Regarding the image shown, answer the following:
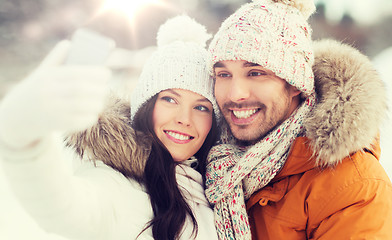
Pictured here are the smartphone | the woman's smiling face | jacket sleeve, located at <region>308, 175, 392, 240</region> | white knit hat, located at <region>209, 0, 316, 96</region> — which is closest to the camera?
the smartphone

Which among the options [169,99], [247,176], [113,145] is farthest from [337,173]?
[113,145]

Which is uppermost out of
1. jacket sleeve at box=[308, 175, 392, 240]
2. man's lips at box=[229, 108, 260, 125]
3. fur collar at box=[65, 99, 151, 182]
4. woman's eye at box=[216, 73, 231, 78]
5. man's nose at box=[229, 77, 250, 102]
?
woman's eye at box=[216, 73, 231, 78]

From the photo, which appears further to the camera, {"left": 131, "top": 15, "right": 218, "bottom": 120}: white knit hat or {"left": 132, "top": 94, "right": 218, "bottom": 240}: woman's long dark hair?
{"left": 131, "top": 15, "right": 218, "bottom": 120}: white knit hat

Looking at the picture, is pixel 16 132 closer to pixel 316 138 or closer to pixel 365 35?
pixel 316 138

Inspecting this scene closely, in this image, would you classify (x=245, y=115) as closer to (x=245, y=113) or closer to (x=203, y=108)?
(x=245, y=113)

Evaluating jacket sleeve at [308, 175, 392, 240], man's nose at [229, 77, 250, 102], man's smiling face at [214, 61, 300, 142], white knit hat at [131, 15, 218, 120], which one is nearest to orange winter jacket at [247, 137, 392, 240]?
jacket sleeve at [308, 175, 392, 240]

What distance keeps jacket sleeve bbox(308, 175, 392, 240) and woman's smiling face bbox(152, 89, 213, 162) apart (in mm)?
725

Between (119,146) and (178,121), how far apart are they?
35cm

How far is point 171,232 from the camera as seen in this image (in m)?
1.36

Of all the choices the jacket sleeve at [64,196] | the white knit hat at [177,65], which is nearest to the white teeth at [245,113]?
the white knit hat at [177,65]

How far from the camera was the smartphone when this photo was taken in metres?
0.67

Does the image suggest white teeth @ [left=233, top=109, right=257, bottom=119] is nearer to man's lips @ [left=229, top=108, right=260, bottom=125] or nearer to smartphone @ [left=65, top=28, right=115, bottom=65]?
man's lips @ [left=229, top=108, right=260, bottom=125]

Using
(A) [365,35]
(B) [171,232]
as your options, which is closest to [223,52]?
(B) [171,232]

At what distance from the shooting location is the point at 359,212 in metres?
1.28
